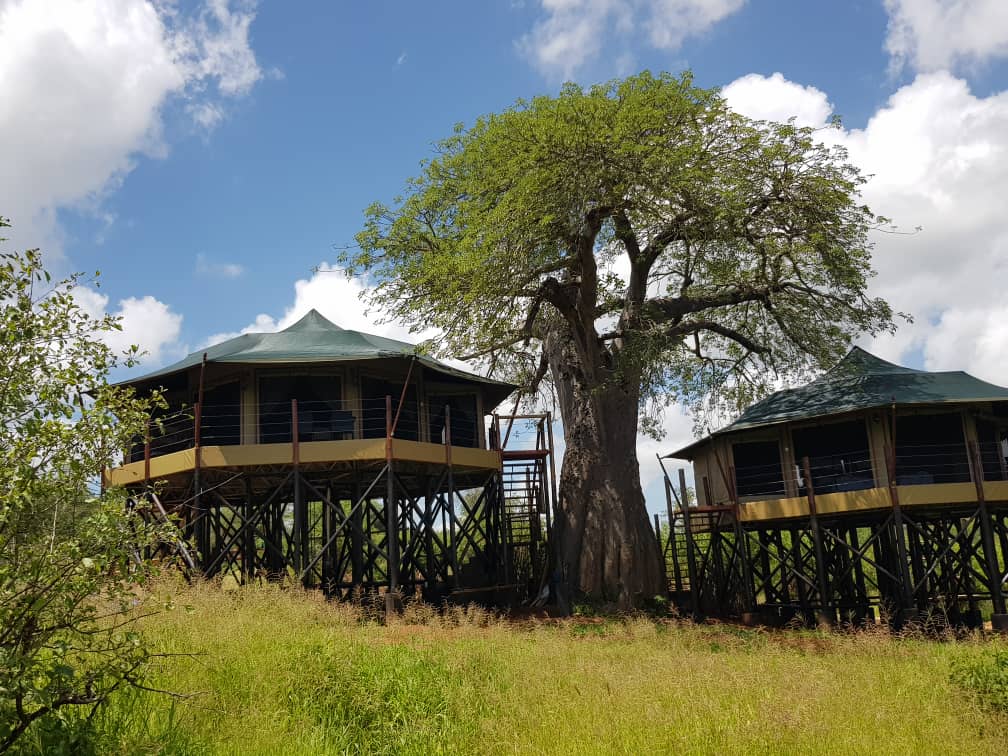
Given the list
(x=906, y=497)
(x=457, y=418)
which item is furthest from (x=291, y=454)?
(x=906, y=497)

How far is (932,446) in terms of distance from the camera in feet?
67.8

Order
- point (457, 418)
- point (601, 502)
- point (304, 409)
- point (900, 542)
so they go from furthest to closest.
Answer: point (457, 418) → point (601, 502) → point (304, 409) → point (900, 542)

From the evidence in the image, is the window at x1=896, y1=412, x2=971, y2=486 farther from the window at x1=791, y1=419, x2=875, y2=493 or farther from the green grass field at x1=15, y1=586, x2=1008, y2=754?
the green grass field at x1=15, y1=586, x2=1008, y2=754

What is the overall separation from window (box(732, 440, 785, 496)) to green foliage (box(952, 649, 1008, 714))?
11096mm

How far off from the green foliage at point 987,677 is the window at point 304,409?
530 inches

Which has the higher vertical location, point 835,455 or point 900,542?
point 835,455

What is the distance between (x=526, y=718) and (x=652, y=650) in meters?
4.11

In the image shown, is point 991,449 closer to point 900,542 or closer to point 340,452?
point 900,542

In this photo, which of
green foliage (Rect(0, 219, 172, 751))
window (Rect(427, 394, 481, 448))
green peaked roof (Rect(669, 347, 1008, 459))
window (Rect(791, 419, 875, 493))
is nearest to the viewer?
green foliage (Rect(0, 219, 172, 751))

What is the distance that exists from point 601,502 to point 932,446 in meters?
7.67

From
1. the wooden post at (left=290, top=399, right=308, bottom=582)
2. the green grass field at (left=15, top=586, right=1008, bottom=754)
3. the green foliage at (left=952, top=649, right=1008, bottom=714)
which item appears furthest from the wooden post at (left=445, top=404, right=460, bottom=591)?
the green foliage at (left=952, top=649, right=1008, bottom=714)

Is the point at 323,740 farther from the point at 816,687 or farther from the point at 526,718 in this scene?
the point at 816,687

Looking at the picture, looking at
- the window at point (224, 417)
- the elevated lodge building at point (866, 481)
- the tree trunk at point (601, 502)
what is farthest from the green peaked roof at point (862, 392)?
the window at point (224, 417)

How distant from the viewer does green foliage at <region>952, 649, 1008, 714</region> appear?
10.3 meters
